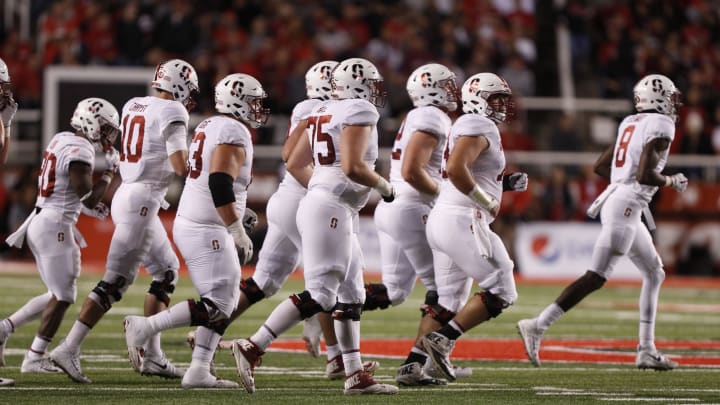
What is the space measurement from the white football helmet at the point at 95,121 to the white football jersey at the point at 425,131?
5.90 ft

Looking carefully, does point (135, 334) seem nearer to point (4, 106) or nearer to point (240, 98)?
point (240, 98)

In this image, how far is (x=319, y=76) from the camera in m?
9.14

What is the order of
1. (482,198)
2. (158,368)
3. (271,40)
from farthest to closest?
(271,40), (158,368), (482,198)

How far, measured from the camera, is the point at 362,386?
24.9ft

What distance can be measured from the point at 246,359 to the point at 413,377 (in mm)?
1154

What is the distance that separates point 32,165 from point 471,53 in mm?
6896

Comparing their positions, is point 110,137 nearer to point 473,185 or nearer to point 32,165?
point 473,185

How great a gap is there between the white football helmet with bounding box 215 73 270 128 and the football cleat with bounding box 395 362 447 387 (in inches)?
67.4

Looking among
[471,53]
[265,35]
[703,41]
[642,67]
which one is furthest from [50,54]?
[703,41]

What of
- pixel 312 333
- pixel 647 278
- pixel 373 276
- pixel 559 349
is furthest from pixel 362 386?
pixel 373 276

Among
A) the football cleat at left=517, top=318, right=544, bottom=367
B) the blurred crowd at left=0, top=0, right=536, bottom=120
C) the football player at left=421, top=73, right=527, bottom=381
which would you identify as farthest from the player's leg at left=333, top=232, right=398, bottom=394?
the blurred crowd at left=0, top=0, right=536, bottom=120

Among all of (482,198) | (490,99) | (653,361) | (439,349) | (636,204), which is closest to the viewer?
(482,198)

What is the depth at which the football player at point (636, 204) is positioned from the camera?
9.53 metres

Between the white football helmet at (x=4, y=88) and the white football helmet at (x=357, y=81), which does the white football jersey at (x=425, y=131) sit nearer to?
the white football helmet at (x=357, y=81)
